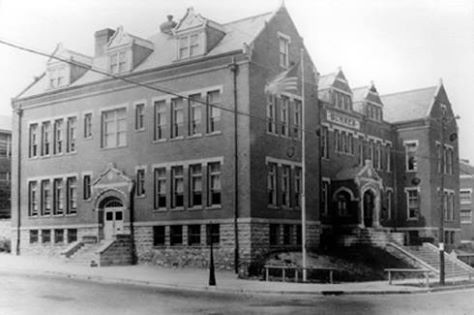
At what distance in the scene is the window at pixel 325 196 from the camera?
139 ft

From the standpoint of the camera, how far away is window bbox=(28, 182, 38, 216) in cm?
4212

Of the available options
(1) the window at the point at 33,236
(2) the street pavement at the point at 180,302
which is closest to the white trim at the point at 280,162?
(2) the street pavement at the point at 180,302

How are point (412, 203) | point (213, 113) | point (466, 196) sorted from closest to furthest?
point (213, 113) < point (412, 203) < point (466, 196)

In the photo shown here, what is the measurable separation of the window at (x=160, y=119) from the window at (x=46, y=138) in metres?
8.55

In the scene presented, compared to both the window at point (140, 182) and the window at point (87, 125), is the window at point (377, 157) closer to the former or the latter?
the window at point (140, 182)

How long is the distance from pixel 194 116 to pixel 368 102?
17.0 meters

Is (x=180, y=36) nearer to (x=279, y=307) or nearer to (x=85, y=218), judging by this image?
(x=85, y=218)

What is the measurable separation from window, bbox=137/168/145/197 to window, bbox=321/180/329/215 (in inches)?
447

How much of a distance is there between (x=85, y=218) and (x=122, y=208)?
8.89ft

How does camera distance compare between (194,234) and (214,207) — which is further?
(194,234)

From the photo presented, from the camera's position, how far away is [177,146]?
36125 mm

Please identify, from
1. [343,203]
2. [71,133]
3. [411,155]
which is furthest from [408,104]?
[71,133]

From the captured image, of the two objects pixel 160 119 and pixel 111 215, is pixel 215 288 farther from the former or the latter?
pixel 111 215

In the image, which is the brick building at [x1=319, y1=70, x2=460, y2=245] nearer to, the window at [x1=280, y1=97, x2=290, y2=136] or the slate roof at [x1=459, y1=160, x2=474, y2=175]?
the window at [x1=280, y1=97, x2=290, y2=136]
